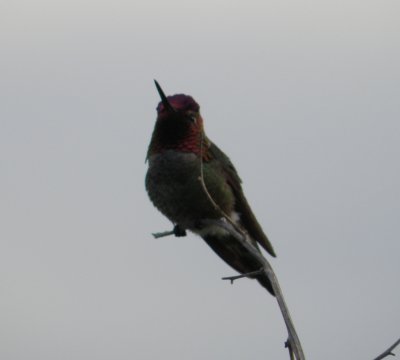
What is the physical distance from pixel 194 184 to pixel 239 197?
0.67 metres

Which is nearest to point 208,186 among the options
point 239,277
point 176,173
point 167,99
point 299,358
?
point 176,173

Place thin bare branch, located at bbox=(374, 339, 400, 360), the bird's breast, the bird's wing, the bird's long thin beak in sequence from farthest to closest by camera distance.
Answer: the bird's wing, the bird's breast, the bird's long thin beak, thin bare branch, located at bbox=(374, 339, 400, 360)

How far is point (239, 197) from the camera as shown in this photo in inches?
303

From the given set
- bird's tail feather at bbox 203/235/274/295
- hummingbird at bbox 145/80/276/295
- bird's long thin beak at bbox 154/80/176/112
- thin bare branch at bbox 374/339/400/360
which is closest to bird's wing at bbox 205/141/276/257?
hummingbird at bbox 145/80/276/295

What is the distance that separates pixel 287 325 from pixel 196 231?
369 centimetres

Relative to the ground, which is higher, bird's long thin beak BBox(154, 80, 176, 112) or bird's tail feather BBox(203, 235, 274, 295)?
bird's long thin beak BBox(154, 80, 176, 112)

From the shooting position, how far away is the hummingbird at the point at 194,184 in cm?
715

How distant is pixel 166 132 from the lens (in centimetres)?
751

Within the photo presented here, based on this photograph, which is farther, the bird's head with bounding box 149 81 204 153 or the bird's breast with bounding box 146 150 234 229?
the bird's head with bounding box 149 81 204 153

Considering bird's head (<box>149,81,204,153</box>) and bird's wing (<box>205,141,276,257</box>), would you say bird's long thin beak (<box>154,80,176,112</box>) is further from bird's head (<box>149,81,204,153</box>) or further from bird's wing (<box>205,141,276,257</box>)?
bird's wing (<box>205,141,276,257</box>)

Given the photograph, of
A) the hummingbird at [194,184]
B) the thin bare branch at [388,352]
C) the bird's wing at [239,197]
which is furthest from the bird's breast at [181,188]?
the thin bare branch at [388,352]

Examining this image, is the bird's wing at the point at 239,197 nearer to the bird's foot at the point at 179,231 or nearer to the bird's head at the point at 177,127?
the bird's head at the point at 177,127

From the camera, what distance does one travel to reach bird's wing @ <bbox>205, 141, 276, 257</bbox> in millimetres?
7383

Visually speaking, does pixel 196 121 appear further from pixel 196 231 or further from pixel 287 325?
pixel 287 325
